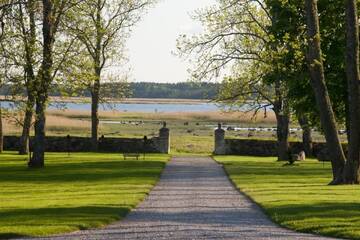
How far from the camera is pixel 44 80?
1300 inches

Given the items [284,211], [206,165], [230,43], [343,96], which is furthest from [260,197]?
[230,43]

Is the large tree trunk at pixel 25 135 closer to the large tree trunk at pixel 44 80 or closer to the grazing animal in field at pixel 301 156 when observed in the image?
the large tree trunk at pixel 44 80

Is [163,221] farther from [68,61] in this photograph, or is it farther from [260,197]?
[68,61]

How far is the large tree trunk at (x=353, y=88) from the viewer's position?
26.6 metres

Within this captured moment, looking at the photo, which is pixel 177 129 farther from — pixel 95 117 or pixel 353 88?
pixel 353 88

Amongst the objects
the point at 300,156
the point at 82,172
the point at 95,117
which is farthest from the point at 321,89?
the point at 95,117

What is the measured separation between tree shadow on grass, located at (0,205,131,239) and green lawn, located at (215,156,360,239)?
12.4 feet

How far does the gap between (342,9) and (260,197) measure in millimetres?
13491

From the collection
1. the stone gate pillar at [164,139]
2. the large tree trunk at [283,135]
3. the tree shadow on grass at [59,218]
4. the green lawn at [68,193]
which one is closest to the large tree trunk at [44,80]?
the green lawn at [68,193]

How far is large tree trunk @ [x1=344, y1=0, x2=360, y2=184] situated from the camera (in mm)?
26638

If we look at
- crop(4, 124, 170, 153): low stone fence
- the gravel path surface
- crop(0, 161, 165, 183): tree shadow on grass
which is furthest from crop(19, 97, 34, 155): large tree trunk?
the gravel path surface

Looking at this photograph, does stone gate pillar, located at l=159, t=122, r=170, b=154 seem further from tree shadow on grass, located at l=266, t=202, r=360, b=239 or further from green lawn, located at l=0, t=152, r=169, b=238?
tree shadow on grass, located at l=266, t=202, r=360, b=239

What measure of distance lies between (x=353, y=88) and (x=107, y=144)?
28732 mm

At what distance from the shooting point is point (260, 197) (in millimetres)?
22031
